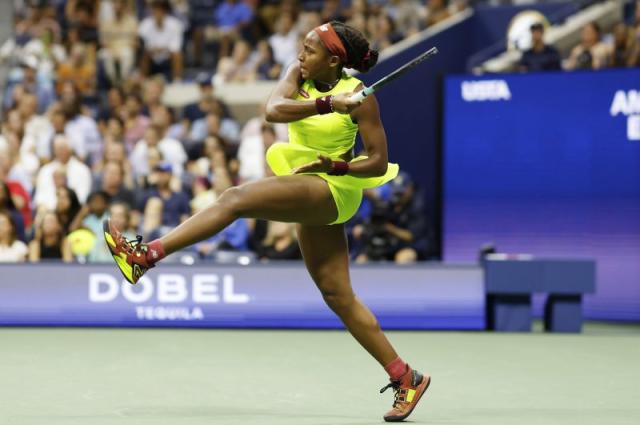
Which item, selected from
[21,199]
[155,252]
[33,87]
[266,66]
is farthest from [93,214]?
[155,252]

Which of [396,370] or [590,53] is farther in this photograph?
[590,53]

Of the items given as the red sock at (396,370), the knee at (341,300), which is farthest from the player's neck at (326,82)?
the red sock at (396,370)

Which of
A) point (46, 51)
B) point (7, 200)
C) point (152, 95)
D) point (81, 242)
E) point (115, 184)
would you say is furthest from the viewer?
point (46, 51)

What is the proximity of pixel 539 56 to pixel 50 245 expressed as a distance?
5966 mm

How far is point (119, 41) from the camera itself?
19.2m

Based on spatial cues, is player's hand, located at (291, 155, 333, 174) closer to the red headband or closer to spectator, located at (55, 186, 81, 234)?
the red headband

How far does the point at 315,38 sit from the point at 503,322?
20.4 feet

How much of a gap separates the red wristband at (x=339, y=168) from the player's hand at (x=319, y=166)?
0.02 metres

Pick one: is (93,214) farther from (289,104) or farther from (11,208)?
(289,104)

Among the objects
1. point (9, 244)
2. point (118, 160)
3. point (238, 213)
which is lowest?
point (9, 244)

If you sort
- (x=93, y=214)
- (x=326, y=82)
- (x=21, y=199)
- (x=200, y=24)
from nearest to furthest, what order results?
1. (x=326, y=82)
2. (x=93, y=214)
3. (x=21, y=199)
4. (x=200, y=24)

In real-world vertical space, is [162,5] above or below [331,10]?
above

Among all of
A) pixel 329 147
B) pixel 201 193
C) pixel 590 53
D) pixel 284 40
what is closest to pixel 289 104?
pixel 329 147

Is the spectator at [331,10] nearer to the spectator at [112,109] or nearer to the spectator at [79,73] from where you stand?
the spectator at [112,109]
